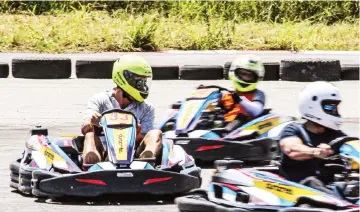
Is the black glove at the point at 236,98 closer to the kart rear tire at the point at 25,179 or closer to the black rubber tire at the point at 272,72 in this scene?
the kart rear tire at the point at 25,179

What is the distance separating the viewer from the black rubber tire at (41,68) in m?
15.5

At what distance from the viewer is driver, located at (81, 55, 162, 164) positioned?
733 cm

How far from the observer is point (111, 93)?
7625 mm

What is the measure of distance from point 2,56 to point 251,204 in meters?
12.1

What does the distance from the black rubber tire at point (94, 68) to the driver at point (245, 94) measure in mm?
6504

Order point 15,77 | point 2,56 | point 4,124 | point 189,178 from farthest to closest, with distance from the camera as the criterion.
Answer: point 2,56, point 15,77, point 4,124, point 189,178

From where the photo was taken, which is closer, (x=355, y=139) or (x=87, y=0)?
Answer: (x=355, y=139)

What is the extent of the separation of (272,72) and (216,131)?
22.7 feet

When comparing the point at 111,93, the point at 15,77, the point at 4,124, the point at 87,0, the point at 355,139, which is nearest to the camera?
the point at 355,139

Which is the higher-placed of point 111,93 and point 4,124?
point 111,93

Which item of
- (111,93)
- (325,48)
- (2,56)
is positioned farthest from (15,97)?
(325,48)

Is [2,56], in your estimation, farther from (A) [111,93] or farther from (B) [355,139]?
(B) [355,139]

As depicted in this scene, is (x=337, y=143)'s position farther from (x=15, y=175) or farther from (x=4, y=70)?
(x=4, y=70)

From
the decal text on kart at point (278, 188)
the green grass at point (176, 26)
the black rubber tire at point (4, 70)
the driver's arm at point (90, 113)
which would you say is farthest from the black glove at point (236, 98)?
the green grass at point (176, 26)
